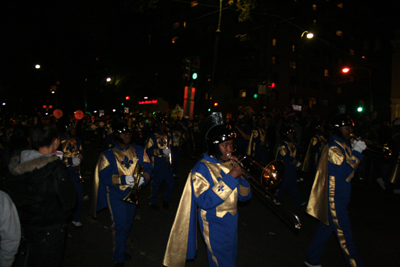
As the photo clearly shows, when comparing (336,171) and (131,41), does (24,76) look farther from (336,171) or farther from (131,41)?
(336,171)

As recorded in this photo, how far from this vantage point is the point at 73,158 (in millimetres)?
5430

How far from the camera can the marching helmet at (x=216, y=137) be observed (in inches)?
112

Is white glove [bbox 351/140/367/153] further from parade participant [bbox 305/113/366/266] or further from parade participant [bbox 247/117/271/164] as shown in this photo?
parade participant [bbox 247/117/271/164]

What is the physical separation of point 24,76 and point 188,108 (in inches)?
803

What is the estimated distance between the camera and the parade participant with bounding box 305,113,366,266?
3711mm

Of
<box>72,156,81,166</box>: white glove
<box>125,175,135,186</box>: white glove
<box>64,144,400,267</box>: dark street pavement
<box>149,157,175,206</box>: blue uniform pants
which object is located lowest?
<box>64,144,400,267</box>: dark street pavement

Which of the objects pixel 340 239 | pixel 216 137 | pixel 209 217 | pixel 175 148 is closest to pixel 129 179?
pixel 209 217

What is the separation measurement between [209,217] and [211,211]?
0.06 m

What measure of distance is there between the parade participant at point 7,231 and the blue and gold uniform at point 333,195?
352 centimetres

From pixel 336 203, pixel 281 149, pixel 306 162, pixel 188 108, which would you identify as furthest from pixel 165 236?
pixel 188 108

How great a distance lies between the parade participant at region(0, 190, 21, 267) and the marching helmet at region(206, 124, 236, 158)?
1.80 m

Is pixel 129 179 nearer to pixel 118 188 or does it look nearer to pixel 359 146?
pixel 118 188

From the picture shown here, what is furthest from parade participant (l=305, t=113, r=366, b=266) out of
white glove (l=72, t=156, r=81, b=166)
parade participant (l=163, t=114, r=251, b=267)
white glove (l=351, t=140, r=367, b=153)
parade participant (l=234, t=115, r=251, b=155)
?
parade participant (l=234, t=115, r=251, b=155)

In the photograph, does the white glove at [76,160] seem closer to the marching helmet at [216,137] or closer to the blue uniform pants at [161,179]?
the blue uniform pants at [161,179]
